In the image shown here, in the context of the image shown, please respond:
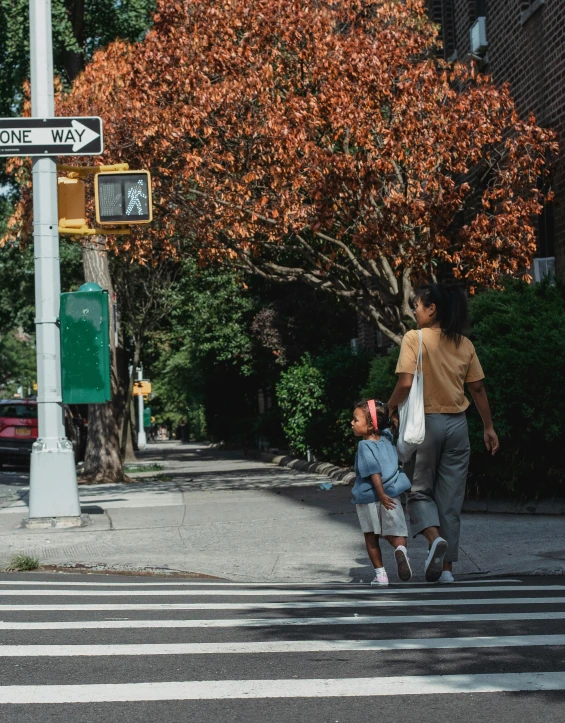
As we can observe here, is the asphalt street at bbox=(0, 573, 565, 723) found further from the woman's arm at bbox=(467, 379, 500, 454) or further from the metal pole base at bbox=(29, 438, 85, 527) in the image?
the metal pole base at bbox=(29, 438, 85, 527)

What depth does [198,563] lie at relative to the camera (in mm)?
9297

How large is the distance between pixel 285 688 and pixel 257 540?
5633mm

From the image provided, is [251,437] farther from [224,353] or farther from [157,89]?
[157,89]

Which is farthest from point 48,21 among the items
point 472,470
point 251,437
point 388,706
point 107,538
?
point 251,437

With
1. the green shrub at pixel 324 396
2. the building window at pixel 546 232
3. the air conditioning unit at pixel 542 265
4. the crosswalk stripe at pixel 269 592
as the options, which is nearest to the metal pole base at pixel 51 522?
the crosswalk stripe at pixel 269 592

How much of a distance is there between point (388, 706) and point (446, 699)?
24 centimetres

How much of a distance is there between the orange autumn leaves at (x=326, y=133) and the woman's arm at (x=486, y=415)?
5.80 metres

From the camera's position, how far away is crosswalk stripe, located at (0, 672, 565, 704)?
454cm

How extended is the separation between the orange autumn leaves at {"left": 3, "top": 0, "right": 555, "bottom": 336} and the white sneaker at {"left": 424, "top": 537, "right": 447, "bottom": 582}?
660cm

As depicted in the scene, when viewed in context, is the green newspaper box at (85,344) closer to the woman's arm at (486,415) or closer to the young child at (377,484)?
the young child at (377,484)

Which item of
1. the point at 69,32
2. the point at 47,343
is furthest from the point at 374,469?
the point at 69,32

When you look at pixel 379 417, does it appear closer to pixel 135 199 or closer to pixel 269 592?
pixel 269 592

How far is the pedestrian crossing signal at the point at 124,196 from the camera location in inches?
461

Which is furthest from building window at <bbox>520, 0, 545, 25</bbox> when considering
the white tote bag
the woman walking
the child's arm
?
the child's arm
